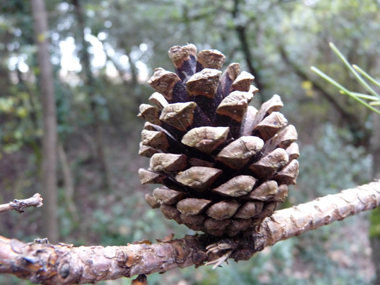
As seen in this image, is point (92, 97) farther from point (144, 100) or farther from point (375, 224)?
point (375, 224)

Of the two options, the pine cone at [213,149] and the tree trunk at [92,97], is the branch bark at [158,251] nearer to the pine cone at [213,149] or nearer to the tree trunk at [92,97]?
the pine cone at [213,149]

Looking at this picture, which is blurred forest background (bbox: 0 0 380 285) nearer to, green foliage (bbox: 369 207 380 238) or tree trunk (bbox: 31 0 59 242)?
tree trunk (bbox: 31 0 59 242)

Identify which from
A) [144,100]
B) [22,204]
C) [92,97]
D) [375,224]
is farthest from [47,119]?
[375,224]

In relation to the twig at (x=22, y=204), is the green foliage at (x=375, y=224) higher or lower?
lower

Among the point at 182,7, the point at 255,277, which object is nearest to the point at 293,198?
the point at 255,277

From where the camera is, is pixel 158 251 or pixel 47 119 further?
pixel 47 119

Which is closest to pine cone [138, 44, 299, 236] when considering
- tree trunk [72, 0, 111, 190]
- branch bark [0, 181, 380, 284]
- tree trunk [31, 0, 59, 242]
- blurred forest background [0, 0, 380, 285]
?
branch bark [0, 181, 380, 284]

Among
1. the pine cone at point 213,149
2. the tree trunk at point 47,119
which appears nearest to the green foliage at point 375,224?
the pine cone at point 213,149
